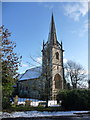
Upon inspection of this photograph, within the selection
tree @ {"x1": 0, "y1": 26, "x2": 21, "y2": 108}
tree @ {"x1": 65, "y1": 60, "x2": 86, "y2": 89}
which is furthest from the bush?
tree @ {"x1": 65, "y1": 60, "x2": 86, "y2": 89}

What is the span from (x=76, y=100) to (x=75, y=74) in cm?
1752

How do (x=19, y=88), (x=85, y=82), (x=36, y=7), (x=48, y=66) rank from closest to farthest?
(x=36, y=7) < (x=48, y=66) < (x=85, y=82) < (x=19, y=88)

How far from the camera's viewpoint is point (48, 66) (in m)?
10.9

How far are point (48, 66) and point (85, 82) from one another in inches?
653

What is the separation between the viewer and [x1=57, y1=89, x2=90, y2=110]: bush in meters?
8.73

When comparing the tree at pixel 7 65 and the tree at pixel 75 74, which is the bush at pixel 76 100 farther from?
the tree at pixel 75 74

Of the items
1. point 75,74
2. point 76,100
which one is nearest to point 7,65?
point 76,100

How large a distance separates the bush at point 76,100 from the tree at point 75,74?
1581cm

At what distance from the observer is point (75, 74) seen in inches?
1019

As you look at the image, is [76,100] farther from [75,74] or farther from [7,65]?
[75,74]

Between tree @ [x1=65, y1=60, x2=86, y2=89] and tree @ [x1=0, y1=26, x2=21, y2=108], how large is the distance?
1789 centimetres

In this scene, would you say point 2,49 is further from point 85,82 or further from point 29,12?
point 85,82

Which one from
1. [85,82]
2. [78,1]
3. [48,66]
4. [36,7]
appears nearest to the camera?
[78,1]

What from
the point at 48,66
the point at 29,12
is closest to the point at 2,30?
the point at 29,12
